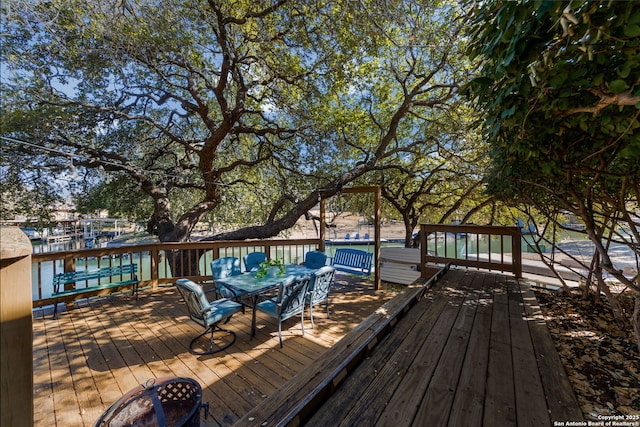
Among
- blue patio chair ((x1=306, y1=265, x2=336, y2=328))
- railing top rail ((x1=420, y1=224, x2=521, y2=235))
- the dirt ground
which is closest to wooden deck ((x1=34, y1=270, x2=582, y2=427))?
the dirt ground

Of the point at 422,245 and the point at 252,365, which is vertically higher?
the point at 422,245

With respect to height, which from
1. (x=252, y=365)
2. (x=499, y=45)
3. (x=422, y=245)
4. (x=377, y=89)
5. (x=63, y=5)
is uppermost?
(x=377, y=89)

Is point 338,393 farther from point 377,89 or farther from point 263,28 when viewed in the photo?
point 377,89

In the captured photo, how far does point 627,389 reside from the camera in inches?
62.7

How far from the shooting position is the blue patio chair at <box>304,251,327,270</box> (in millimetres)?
4809

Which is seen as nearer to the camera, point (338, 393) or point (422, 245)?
point (338, 393)

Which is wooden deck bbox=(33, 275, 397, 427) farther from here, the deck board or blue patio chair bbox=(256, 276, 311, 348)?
the deck board

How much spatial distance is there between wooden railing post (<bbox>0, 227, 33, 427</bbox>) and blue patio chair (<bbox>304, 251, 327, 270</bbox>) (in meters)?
4.19

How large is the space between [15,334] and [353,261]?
16.7 ft

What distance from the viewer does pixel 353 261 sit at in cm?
546

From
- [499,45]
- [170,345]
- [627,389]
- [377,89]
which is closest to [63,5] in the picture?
[170,345]

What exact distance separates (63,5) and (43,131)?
→ 2.42m

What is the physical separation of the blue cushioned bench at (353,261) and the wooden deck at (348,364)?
1.26 metres

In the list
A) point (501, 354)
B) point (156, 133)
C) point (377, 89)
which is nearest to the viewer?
point (501, 354)
